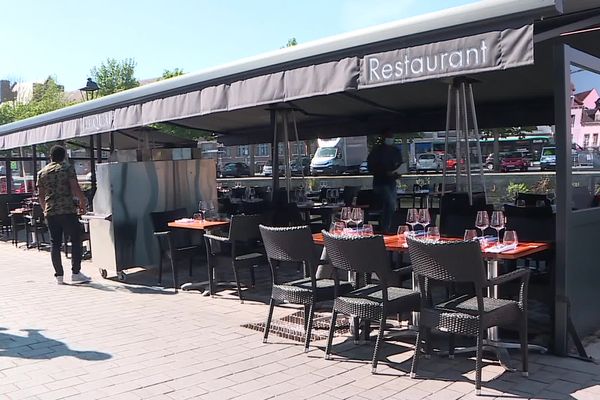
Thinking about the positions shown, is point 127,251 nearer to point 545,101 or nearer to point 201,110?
point 201,110

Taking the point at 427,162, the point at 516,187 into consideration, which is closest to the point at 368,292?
the point at 516,187

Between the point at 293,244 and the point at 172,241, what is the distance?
298cm

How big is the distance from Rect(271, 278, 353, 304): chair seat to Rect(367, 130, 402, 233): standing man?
4.41m

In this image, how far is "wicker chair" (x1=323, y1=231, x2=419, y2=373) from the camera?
3828 mm

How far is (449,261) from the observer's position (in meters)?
3.57

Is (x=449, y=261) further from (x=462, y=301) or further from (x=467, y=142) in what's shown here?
(x=467, y=142)

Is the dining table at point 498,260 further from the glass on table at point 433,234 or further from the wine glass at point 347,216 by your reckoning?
the wine glass at point 347,216

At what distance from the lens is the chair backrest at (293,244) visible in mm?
4305

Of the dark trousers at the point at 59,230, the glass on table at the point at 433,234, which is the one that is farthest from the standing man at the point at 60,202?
the glass on table at the point at 433,234

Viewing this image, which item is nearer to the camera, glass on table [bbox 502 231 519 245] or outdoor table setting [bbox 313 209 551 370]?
outdoor table setting [bbox 313 209 551 370]

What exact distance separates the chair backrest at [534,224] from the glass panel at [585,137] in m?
0.38

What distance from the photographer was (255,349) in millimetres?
4535

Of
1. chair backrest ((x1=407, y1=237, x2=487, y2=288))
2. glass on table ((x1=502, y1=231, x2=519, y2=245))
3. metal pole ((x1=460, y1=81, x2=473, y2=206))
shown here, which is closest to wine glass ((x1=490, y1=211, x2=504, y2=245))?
glass on table ((x1=502, y1=231, x2=519, y2=245))

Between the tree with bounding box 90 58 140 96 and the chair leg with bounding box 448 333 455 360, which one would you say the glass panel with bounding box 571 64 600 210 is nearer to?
the chair leg with bounding box 448 333 455 360
